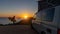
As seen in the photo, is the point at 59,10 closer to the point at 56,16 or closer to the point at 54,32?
the point at 56,16

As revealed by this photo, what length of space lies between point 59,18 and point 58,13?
25 centimetres

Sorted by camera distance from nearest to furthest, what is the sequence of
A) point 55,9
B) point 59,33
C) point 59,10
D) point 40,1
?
point 59,33 → point 59,10 → point 55,9 → point 40,1

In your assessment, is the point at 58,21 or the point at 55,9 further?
the point at 55,9

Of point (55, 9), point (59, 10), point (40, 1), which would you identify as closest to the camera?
point (59, 10)

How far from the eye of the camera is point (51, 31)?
6.99 m

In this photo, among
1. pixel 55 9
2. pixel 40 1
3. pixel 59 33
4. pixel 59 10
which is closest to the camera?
pixel 59 33

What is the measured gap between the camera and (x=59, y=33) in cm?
626

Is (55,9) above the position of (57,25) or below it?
above

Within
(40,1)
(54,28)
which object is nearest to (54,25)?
(54,28)

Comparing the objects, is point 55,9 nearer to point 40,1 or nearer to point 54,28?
point 54,28

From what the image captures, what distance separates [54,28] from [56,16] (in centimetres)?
50

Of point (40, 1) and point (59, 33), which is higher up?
point (40, 1)

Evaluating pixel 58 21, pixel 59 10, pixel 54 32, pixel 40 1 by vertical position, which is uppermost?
pixel 40 1

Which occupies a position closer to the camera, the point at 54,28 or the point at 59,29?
the point at 59,29
